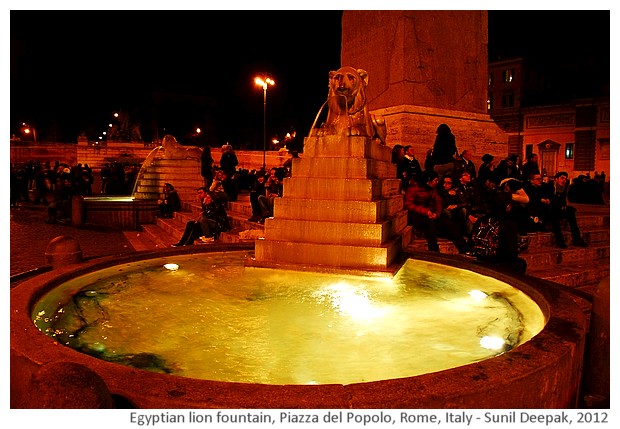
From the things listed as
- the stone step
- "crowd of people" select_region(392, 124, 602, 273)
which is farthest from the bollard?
the stone step

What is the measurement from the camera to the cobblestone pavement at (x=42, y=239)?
31.3ft

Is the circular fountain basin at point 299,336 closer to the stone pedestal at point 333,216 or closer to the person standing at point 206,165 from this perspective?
the stone pedestal at point 333,216

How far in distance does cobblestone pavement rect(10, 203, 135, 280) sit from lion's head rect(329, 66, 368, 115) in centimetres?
496

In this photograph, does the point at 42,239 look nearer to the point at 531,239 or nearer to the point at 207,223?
the point at 207,223

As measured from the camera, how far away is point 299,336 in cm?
360

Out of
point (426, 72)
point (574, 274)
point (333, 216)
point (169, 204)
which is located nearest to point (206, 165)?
point (169, 204)

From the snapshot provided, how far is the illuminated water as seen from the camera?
10.2ft

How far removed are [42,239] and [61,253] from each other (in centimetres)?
802

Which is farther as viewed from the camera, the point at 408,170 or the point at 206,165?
the point at 206,165

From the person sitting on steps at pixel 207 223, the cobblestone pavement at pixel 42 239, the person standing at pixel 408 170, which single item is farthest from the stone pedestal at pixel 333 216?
the cobblestone pavement at pixel 42 239

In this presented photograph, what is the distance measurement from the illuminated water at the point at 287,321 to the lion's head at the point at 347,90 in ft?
8.08

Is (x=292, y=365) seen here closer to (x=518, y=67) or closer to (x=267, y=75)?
(x=267, y=75)

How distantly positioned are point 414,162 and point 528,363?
8.37 meters

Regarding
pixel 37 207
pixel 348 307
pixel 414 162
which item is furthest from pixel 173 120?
pixel 348 307
